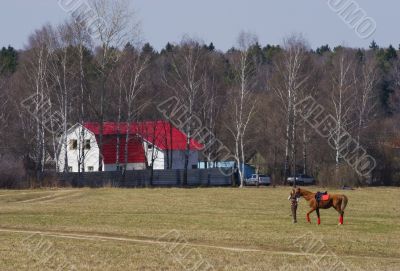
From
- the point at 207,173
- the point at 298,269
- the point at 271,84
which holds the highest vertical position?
the point at 271,84

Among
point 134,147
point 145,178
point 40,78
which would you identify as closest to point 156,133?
point 134,147

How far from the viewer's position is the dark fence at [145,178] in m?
60.5

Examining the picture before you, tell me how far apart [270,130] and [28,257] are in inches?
2456

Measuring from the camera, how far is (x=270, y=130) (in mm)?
79188

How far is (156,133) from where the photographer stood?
8056 centimetres

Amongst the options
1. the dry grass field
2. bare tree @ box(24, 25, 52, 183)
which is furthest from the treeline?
the dry grass field

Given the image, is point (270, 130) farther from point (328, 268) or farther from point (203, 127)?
point (328, 268)

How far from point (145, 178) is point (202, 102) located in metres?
12.5

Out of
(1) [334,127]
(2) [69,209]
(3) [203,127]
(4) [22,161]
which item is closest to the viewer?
(2) [69,209]

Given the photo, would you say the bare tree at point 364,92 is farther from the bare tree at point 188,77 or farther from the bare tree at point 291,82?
the bare tree at point 188,77

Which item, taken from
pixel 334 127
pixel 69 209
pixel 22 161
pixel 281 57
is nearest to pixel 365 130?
pixel 334 127

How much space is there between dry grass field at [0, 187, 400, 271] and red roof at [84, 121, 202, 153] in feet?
105

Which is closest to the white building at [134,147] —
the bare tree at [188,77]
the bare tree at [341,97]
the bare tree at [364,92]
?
the bare tree at [188,77]

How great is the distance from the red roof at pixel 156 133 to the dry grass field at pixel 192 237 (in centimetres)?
3207
